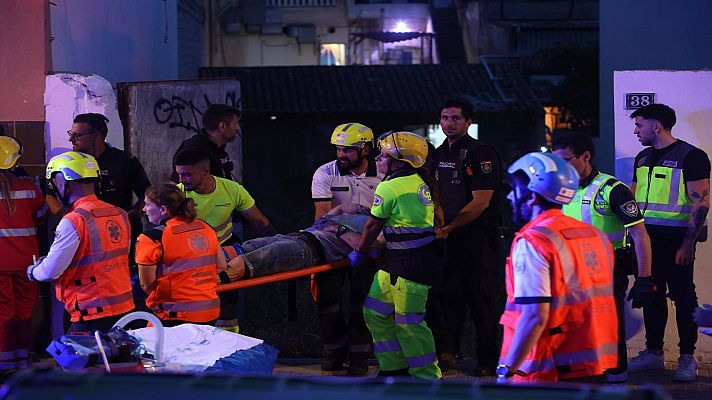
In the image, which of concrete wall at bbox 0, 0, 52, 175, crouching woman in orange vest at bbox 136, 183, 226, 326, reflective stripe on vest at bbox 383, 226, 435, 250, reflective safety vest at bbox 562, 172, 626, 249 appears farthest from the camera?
concrete wall at bbox 0, 0, 52, 175

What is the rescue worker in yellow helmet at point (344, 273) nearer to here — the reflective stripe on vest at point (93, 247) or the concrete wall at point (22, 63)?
the reflective stripe on vest at point (93, 247)

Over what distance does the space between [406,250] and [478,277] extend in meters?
1.23

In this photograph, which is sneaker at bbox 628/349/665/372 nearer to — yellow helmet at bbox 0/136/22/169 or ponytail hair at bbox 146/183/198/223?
ponytail hair at bbox 146/183/198/223

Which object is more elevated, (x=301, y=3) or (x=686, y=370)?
(x=301, y=3)

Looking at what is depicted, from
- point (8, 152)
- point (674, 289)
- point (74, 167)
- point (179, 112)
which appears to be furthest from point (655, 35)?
point (74, 167)

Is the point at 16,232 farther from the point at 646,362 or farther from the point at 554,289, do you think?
the point at 646,362

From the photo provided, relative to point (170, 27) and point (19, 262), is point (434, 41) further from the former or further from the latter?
point (19, 262)

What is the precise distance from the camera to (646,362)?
8398 millimetres

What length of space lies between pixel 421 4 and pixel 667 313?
23.7 meters

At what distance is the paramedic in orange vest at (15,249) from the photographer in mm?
7977

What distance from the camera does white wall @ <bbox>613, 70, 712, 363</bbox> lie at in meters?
8.61

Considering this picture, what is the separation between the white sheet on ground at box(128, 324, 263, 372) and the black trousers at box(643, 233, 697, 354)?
12.0 feet

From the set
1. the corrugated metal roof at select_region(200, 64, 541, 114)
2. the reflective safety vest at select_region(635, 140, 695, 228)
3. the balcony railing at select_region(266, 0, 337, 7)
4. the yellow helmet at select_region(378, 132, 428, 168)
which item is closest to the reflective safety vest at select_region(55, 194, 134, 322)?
the yellow helmet at select_region(378, 132, 428, 168)

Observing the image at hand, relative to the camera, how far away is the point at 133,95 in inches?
380
